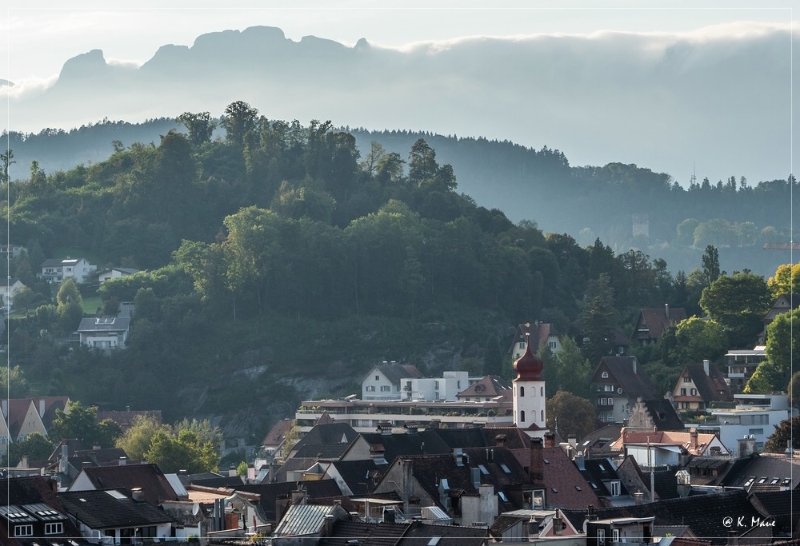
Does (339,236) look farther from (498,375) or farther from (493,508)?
(493,508)

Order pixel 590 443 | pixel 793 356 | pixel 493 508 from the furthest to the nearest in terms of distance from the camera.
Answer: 1. pixel 793 356
2. pixel 590 443
3. pixel 493 508

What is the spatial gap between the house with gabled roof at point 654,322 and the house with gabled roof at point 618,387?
12.4 metres

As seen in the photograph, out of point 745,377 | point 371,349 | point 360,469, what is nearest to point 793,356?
point 745,377

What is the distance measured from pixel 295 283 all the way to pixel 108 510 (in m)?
85.8

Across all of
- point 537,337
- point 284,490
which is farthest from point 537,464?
point 537,337

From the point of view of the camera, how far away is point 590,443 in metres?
85.0

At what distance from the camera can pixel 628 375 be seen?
110m

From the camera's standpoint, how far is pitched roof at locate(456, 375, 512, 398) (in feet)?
346

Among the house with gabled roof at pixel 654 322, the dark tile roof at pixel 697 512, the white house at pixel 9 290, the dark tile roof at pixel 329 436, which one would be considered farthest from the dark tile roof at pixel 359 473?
the white house at pixel 9 290

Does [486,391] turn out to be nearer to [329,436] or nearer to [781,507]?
[329,436]

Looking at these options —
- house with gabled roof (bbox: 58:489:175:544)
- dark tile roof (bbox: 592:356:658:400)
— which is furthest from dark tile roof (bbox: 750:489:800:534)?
dark tile roof (bbox: 592:356:658:400)

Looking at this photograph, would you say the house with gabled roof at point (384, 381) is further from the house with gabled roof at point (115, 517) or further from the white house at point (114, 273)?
the house with gabled roof at point (115, 517)

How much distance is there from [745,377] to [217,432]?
95.1 feet

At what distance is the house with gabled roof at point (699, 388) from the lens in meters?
104
